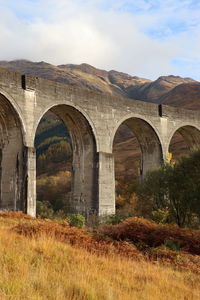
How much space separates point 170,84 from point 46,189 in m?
105

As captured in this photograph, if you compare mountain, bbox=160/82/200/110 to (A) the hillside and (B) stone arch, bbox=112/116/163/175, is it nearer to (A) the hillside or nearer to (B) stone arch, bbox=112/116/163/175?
(A) the hillside

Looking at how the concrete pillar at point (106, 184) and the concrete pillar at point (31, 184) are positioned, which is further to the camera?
the concrete pillar at point (106, 184)

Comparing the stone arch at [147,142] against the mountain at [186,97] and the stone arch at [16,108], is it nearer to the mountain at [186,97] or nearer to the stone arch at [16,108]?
the stone arch at [16,108]

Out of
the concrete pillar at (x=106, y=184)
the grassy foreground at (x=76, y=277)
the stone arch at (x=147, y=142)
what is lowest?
the grassy foreground at (x=76, y=277)

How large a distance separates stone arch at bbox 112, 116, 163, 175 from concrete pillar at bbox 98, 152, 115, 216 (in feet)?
14.3

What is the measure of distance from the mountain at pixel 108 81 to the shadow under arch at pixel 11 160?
101656 mm

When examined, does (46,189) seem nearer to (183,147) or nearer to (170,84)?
(183,147)

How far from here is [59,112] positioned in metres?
21.2

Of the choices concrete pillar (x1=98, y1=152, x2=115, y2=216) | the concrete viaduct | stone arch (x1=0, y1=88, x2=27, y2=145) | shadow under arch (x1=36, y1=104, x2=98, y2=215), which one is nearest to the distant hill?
the concrete viaduct

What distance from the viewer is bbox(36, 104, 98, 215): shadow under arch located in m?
20.7

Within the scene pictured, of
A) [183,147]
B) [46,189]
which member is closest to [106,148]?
[46,189]

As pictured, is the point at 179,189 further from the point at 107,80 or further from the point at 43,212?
the point at 107,80

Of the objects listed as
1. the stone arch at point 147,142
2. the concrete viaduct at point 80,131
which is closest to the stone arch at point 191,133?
the concrete viaduct at point 80,131

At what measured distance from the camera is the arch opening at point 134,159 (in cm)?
2559
